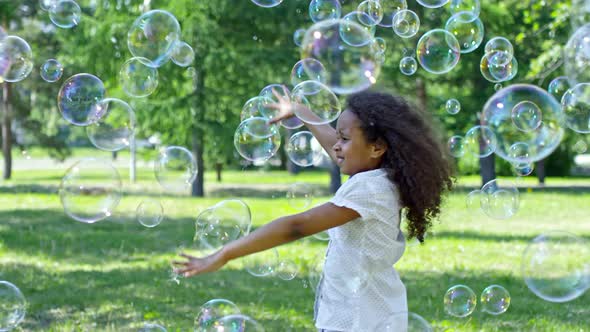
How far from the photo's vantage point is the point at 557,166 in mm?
32531

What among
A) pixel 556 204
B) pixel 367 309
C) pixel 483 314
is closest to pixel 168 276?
pixel 483 314

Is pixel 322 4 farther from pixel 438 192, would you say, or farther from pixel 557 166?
pixel 557 166

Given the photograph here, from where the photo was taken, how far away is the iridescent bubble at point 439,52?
5.70 meters

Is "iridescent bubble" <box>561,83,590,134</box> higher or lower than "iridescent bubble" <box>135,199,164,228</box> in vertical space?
higher

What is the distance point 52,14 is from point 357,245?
15.0ft

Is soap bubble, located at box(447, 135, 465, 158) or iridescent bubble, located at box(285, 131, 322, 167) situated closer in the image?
iridescent bubble, located at box(285, 131, 322, 167)

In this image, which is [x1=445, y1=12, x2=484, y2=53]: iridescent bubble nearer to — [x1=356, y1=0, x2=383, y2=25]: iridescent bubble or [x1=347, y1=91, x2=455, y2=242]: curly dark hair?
[x1=356, y1=0, x2=383, y2=25]: iridescent bubble

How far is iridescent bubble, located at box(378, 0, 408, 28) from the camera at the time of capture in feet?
19.3

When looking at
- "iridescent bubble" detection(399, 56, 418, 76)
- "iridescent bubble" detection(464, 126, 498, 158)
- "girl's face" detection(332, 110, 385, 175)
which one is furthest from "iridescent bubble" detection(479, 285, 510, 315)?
"girl's face" detection(332, 110, 385, 175)

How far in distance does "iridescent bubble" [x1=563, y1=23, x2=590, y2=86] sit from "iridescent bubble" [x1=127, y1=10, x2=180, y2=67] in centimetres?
274

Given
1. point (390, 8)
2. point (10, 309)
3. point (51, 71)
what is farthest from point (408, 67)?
point (10, 309)

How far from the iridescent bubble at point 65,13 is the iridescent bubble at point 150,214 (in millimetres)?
1623

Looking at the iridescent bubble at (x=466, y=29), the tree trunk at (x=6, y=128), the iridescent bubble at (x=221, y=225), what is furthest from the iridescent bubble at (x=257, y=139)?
the tree trunk at (x=6, y=128)

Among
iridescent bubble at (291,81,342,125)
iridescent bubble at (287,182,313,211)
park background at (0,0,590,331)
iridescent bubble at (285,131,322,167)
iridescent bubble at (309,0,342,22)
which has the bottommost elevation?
park background at (0,0,590,331)
